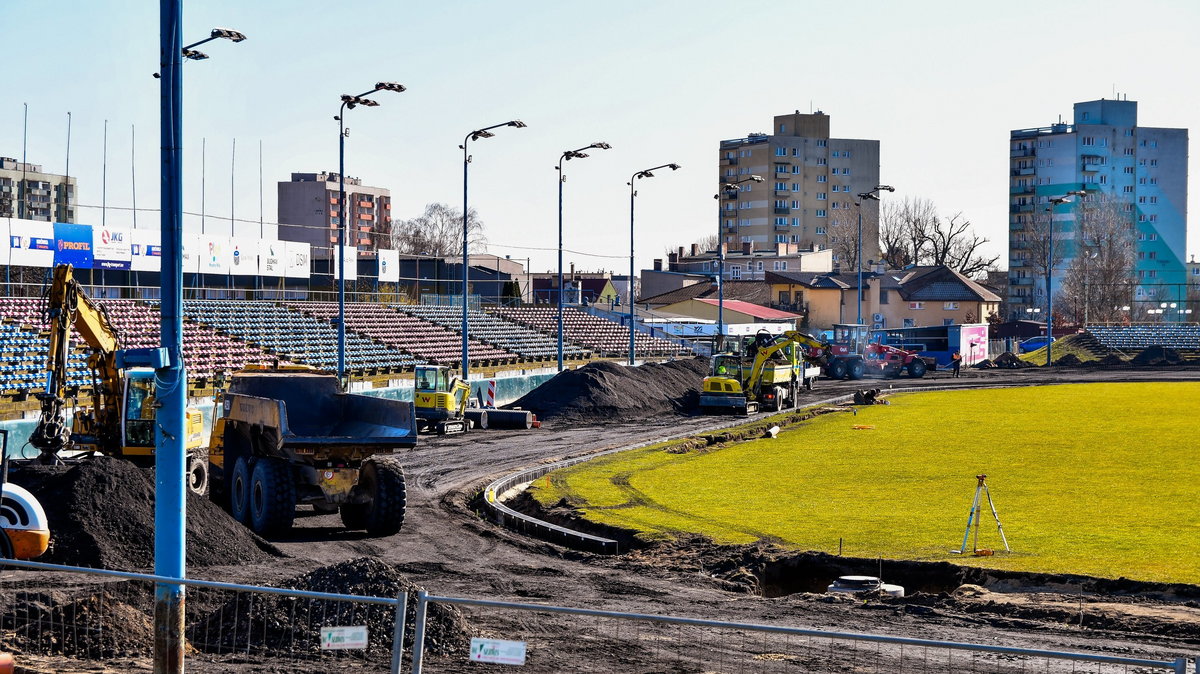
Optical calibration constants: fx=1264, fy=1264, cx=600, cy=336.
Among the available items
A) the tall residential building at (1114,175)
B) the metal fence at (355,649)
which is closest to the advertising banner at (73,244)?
the metal fence at (355,649)

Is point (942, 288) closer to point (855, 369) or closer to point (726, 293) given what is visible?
point (726, 293)

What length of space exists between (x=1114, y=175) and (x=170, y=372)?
15909 centimetres

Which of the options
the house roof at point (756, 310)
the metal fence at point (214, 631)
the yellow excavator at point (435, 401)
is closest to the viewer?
the metal fence at point (214, 631)

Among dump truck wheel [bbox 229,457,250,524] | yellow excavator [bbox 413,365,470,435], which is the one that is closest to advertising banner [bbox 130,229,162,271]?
yellow excavator [bbox 413,365,470,435]

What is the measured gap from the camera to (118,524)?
17.4 meters

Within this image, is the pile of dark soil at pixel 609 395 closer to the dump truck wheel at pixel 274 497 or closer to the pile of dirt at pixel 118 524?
the dump truck wheel at pixel 274 497

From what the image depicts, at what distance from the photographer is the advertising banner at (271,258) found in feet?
203

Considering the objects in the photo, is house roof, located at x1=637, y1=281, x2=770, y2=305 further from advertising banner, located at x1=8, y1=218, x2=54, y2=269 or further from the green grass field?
the green grass field

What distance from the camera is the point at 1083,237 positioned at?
133750 mm

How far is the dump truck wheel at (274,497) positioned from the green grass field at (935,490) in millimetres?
5560

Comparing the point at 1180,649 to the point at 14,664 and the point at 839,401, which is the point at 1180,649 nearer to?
the point at 14,664

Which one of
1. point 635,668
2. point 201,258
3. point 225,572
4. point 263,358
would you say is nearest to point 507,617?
point 635,668

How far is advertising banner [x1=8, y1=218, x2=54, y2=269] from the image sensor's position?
4781 cm

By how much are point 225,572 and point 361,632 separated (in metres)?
8.25
